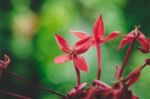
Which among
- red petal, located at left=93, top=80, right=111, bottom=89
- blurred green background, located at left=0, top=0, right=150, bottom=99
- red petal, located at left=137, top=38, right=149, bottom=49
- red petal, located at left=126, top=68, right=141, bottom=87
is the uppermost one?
red petal, located at left=137, top=38, right=149, bottom=49

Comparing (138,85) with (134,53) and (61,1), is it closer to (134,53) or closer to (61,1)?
(134,53)

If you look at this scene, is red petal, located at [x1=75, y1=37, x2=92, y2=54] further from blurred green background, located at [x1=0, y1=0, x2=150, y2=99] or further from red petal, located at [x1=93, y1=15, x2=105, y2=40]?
blurred green background, located at [x1=0, y1=0, x2=150, y2=99]

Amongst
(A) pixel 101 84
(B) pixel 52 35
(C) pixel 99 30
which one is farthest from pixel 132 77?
(B) pixel 52 35

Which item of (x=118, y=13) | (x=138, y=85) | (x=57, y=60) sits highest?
(x=57, y=60)

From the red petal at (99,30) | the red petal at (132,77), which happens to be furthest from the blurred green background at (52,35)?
the red petal at (132,77)

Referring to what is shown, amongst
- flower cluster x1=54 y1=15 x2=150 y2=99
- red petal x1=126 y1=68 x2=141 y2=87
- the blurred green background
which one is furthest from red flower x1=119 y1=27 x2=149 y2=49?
the blurred green background

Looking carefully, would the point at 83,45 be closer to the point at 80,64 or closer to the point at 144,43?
the point at 80,64

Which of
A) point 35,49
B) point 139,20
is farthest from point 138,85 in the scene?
point 35,49
